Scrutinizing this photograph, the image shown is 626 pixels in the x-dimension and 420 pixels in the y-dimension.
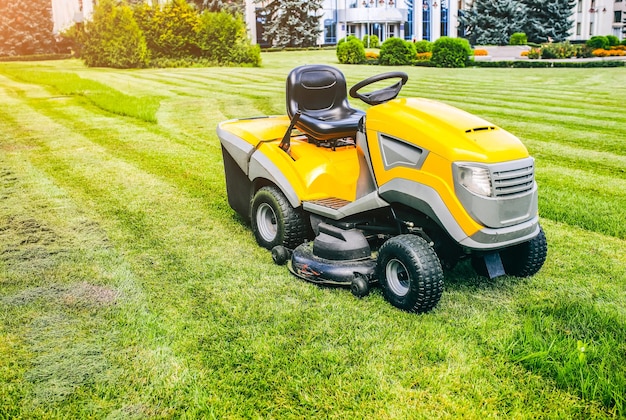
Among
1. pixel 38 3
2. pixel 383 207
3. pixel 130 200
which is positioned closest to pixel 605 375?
pixel 383 207

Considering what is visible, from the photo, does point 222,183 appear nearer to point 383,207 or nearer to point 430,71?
point 383,207

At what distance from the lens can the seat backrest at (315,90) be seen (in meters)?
5.04

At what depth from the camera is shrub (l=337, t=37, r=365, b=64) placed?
1179 inches

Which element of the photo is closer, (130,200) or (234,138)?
(234,138)

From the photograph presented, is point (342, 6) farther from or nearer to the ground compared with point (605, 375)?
farther from the ground

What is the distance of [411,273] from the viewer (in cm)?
367

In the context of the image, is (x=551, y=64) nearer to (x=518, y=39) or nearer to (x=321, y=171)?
(x=518, y=39)

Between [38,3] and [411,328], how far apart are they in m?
48.1

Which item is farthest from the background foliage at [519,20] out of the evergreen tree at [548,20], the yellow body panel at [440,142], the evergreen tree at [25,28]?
the yellow body panel at [440,142]

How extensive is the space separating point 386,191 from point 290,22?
37198mm

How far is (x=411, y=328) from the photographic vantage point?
11.9ft

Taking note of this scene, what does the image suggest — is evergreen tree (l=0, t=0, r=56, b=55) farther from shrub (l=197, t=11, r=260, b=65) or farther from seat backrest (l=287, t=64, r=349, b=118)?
seat backrest (l=287, t=64, r=349, b=118)

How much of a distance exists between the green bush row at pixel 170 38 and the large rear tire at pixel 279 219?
23.3 metres

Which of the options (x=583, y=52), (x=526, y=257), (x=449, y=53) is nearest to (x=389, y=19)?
(x=583, y=52)
